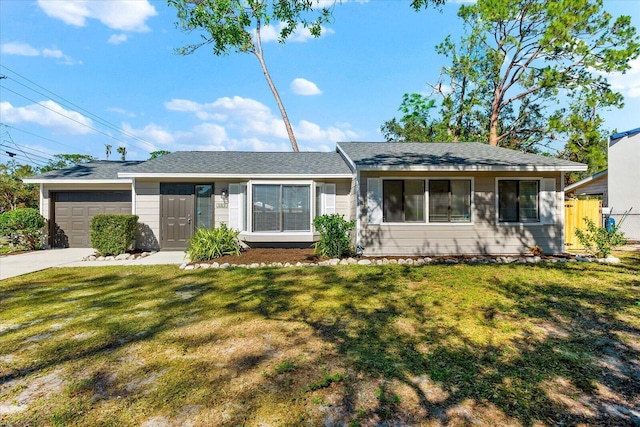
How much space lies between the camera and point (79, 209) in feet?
37.0

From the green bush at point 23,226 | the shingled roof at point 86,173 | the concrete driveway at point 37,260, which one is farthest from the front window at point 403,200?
the green bush at point 23,226

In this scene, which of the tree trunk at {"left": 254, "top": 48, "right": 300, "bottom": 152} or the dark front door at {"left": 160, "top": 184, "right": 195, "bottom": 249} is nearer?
the dark front door at {"left": 160, "top": 184, "right": 195, "bottom": 249}

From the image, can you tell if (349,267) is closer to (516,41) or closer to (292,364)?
(292,364)

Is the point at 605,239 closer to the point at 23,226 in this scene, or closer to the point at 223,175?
the point at 223,175

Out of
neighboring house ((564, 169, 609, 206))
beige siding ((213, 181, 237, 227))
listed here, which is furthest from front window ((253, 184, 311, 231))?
neighboring house ((564, 169, 609, 206))

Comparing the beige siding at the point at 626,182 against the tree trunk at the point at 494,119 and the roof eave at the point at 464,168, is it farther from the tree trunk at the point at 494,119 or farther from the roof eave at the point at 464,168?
the roof eave at the point at 464,168

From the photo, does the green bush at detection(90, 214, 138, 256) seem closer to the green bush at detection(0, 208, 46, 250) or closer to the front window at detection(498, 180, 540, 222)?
the green bush at detection(0, 208, 46, 250)

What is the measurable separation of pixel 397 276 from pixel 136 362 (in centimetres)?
512

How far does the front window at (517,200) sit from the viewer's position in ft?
30.5

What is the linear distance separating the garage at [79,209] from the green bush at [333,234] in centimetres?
756

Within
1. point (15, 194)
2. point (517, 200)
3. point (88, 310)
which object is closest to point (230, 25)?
point (15, 194)

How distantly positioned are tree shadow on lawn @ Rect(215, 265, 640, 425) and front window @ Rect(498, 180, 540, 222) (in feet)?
11.5

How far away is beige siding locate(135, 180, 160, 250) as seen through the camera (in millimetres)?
10188

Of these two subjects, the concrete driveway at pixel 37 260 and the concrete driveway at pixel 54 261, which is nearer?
the concrete driveway at pixel 37 260
